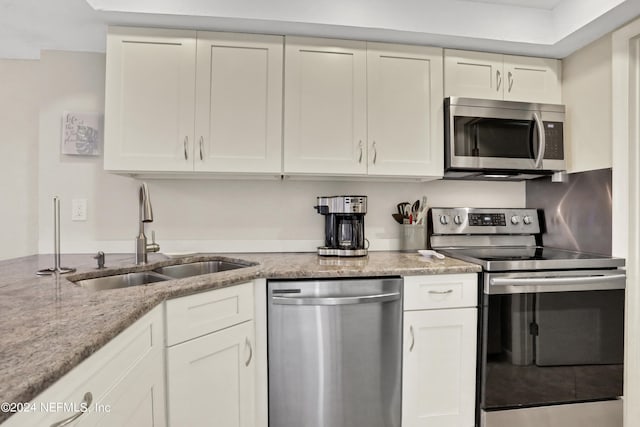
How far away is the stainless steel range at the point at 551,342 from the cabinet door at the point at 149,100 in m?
1.67

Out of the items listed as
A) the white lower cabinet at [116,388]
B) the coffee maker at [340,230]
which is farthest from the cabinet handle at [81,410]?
the coffee maker at [340,230]

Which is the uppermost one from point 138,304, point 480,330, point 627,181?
point 627,181

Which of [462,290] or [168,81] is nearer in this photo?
[462,290]

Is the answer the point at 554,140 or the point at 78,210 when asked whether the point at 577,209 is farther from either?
the point at 78,210

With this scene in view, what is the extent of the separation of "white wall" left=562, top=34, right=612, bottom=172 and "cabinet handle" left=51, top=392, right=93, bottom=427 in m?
2.41

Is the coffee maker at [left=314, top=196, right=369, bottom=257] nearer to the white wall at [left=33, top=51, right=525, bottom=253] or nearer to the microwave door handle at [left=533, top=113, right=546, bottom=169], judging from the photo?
the white wall at [left=33, top=51, right=525, bottom=253]

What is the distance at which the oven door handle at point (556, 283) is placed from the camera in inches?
65.8

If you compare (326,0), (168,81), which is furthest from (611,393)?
(168,81)

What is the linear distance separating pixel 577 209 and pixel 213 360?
2.15 meters

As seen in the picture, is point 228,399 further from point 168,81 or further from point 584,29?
point 584,29

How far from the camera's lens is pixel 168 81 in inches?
71.6

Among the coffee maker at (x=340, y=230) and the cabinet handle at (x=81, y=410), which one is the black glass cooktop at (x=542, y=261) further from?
the cabinet handle at (x=81, y=410)

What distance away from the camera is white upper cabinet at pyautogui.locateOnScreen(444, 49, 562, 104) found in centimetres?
204

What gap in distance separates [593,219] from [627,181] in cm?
27
